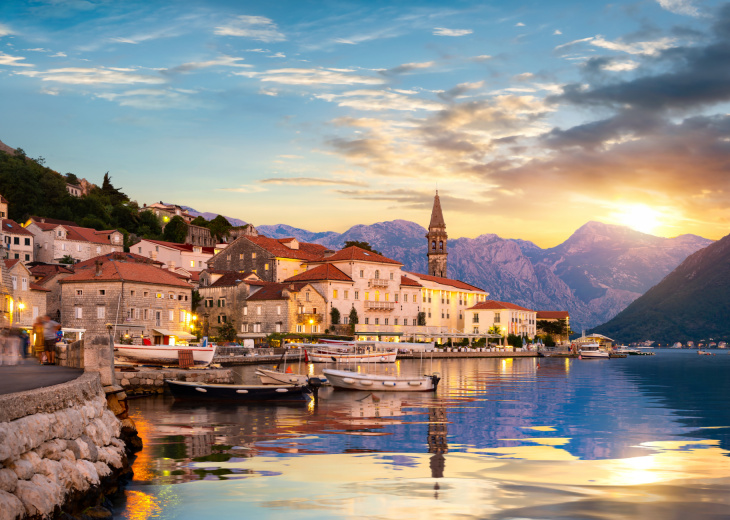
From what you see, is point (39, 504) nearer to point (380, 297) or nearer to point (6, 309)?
point (6, 309)

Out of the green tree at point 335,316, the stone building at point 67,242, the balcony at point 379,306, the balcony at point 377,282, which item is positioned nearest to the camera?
the green tree at point 335,316

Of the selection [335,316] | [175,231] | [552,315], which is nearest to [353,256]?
[335,316]

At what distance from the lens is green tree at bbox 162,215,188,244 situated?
467 ft

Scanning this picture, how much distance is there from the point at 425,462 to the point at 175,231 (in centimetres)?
12744

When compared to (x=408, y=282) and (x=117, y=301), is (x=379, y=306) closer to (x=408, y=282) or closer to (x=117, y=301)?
(x=408, y=282)

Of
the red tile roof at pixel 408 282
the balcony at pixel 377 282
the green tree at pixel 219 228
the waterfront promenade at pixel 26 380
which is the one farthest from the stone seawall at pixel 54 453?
the green tree at pixel 219 228

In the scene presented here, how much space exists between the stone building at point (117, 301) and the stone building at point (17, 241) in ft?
88.4

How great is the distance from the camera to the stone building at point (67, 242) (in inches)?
4215

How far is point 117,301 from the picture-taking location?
7725cm

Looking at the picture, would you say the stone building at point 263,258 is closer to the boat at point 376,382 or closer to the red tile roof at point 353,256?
the red tile roof at point 353,256

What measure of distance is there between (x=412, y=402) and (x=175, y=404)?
11929 millimetres

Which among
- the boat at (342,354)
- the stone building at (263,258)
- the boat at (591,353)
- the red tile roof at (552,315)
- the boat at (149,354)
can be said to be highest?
the stone building at (263,258)

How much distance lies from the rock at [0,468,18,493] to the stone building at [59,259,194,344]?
212 feet

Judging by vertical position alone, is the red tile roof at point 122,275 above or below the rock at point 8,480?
above
